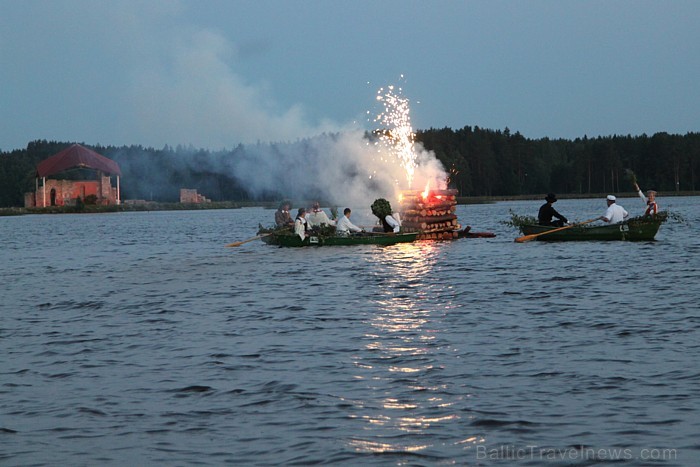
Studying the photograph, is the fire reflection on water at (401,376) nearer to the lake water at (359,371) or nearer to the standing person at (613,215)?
the lake water at (359,371)

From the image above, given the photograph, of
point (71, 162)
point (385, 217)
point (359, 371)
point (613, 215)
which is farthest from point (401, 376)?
point (71, 162)

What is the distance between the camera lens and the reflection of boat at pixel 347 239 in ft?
117

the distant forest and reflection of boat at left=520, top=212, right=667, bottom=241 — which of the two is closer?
reflection of boat at left=520, top=212, right=667, bottom=241

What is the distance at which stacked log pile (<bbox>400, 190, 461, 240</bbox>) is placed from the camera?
40.1 meters

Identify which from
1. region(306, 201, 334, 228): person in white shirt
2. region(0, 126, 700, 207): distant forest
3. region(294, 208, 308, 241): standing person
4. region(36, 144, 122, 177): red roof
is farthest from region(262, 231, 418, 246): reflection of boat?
region(0, 126, 700, 207): distant forest

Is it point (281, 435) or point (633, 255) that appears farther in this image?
point (633, 255)

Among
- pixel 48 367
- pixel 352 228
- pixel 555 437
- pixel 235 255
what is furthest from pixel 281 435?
pixel 235 255

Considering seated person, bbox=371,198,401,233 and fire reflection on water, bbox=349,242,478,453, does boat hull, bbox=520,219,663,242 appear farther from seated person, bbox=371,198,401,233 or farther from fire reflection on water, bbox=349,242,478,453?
fire reflection on water, bbox=349,242,478,453

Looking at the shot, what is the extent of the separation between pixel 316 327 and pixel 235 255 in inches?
870

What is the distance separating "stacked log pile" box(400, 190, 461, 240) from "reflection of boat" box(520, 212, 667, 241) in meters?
5.16

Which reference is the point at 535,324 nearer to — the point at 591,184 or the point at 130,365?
the point at 130,365

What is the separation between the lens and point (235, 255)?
38500mm

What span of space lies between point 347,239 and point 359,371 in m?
23.5

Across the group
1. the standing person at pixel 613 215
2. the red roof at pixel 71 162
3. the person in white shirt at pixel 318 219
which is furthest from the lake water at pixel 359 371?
the red roof at pixel 71 162
